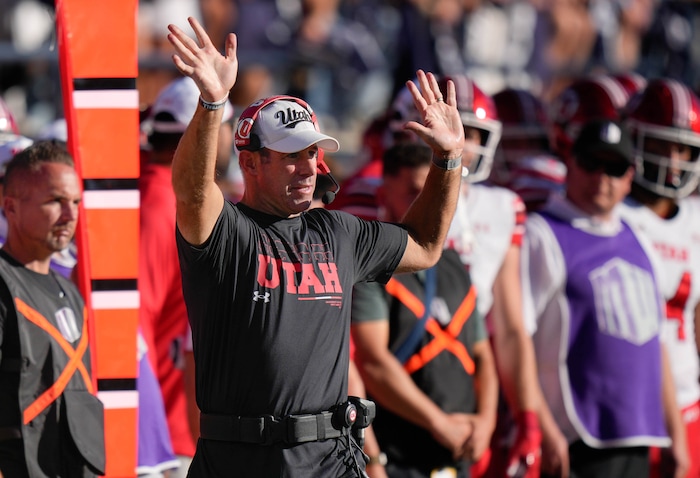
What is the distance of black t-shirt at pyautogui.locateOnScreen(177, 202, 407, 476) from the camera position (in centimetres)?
425

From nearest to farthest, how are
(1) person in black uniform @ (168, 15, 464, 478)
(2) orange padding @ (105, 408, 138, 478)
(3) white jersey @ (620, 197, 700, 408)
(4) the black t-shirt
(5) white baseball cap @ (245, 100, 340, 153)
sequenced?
(1) person in black uniform @ (168, 15, 464, 478)
(4) the black t-shirt
(5) white baseball cap @ (245, 100, 340, 153)
(2) orange padding @ (105, 408, 138, 478)
(3) white jersey @ (620, 197, 700, 408)

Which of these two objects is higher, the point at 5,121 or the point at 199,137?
the point at 199,137

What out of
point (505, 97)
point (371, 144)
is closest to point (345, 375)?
point (371, 144)

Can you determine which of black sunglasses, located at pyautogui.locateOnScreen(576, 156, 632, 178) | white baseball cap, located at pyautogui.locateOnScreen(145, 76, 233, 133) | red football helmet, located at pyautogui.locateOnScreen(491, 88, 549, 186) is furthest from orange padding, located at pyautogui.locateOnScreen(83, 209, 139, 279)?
red football helmet, located at pyautogui.locateOnScreen(491, 88, 549, 186)

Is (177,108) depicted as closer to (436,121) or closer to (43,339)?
(43,339)

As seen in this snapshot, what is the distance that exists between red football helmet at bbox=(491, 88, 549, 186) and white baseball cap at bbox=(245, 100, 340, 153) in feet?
15.0

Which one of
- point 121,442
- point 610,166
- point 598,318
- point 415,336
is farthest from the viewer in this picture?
point 610,166

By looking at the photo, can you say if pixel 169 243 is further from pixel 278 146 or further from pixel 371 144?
pixel 371 144

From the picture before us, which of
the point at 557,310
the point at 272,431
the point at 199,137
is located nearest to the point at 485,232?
the point at 557,310

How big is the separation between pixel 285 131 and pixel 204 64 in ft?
1.55

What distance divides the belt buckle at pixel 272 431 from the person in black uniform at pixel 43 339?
0.96 meters

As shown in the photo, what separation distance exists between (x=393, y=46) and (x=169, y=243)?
372 inches

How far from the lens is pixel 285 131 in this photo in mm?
4391

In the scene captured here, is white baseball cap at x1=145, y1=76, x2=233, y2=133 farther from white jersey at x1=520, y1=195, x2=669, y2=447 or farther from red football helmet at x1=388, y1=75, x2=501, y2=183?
white jersey at x1=520, y1=195, x2=669, y2=447
